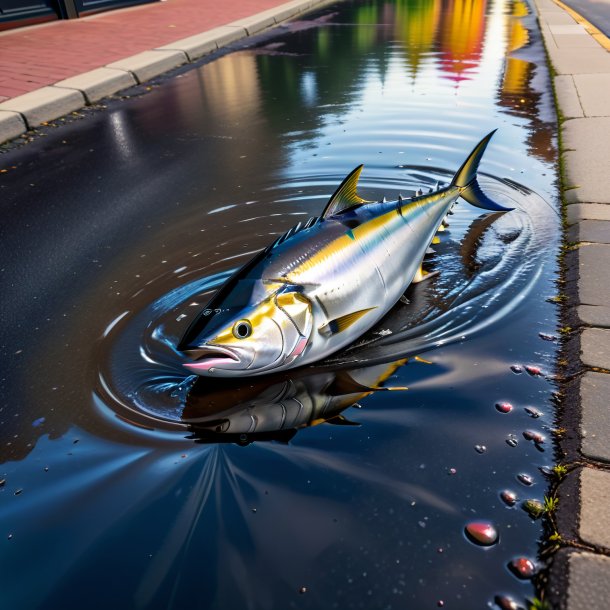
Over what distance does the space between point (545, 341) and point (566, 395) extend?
0.40 m

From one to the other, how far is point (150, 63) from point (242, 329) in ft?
24.4

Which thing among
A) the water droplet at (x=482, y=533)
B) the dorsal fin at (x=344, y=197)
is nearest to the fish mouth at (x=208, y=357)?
the dorsal fin at (x=344, y=197)

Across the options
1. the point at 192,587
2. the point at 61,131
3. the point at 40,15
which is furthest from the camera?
the point at 40,15

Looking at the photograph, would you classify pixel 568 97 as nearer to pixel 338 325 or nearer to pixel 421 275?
pixel 421 275

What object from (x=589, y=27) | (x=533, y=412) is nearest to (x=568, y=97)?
(x=533, y=412)

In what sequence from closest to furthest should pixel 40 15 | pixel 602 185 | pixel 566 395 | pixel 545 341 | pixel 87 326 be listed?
pixel 566 395 → pixel 545 341 → pixel 87 326 → pixel 602 185 → pixel 40 15

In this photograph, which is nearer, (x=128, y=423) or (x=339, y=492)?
(x=339, y=492)

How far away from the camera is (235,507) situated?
1917mm

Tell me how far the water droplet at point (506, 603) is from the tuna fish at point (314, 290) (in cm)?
108

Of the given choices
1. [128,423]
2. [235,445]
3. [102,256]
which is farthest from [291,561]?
[102,256]

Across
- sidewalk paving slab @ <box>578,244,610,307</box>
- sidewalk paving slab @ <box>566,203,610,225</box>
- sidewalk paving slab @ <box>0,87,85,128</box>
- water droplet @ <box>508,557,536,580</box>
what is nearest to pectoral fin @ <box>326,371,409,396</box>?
water droplet @ <box>508,557,536,580</box>

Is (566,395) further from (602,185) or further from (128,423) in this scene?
(602,185)

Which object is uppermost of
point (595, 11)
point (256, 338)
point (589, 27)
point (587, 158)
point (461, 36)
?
point (256, 338)

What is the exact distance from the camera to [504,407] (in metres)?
2.27
